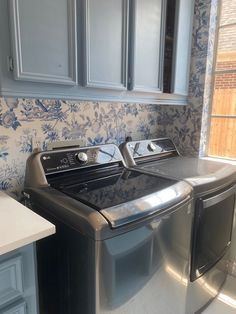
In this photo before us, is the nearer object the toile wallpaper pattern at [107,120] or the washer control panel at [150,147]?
the toile wallpaper pattern at [107,120]

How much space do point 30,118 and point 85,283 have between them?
889 millimetres

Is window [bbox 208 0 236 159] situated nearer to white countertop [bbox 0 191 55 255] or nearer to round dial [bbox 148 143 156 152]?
round dial [bbox 148 143 156 152]

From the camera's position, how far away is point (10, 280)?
0.80 m

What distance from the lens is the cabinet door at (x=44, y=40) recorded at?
0.94 meters

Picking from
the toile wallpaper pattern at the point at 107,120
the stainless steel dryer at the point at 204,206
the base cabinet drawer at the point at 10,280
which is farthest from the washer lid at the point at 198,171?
the base cabinet drawer at the point at 10,280

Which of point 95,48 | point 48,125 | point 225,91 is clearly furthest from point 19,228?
point 225,91

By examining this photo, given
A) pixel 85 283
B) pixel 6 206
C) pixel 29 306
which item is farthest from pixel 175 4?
pixel 29 306

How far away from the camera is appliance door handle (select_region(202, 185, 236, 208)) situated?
1388mm

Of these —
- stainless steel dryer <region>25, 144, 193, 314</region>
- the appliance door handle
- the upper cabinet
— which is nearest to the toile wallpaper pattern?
stainless steel dryer <region>25, 144, 193, 314</region>

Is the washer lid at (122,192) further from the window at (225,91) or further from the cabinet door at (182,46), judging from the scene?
the window at (225,91)

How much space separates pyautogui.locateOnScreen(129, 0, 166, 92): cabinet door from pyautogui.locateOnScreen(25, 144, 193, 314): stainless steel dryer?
53cm

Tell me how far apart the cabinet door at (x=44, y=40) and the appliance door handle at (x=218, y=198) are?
37.0 inches

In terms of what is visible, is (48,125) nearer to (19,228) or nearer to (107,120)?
(107,120)

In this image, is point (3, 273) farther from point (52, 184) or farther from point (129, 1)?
point (129, 1)
